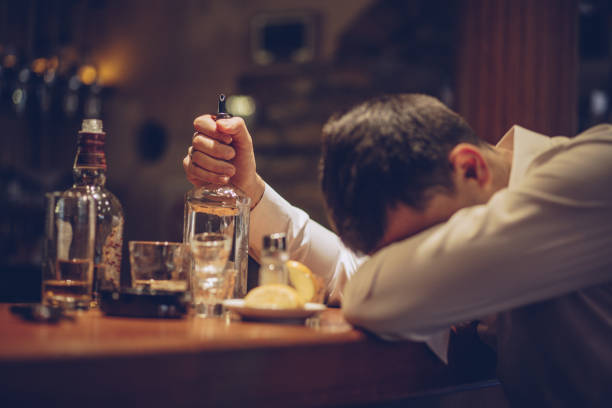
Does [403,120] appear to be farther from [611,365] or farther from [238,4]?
[238,4]

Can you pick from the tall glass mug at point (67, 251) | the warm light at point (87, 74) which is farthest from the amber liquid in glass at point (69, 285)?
the warm light at point (87, 74)

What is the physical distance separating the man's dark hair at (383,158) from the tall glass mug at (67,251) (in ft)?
1.32

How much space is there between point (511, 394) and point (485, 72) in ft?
6.59

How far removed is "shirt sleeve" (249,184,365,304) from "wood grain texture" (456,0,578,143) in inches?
55.0

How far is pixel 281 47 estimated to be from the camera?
16.5 feet

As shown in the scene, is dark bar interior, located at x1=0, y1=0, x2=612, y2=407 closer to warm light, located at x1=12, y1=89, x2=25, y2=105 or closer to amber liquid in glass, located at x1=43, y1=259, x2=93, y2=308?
warm light, located at x1=12, y1=89, x2=25, y2=105

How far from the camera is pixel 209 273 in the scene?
1.06 metres

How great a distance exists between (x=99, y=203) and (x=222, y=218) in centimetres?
24

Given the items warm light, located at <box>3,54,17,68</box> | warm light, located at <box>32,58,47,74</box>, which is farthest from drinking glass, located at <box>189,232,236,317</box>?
warm light, located at <box>32,58,47,74</box>

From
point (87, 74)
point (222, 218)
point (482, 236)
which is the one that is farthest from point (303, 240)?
point (87, 74)

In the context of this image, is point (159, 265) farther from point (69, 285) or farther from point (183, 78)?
point (183, 78)

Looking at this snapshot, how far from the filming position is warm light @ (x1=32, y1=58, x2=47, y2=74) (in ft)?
15.2

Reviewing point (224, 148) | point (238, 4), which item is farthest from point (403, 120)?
point (238, 4)

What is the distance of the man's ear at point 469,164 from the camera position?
0.99 meters
